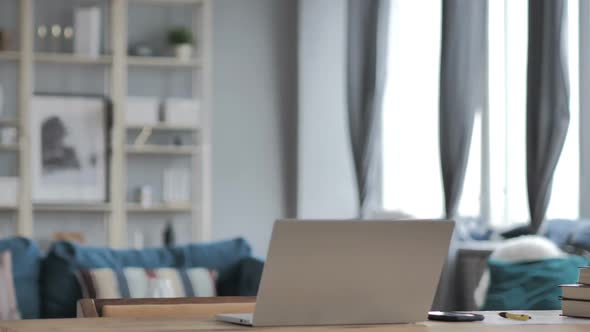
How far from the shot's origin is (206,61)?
762cm

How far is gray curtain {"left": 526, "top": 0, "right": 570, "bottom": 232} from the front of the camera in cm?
495

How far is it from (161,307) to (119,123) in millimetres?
4894

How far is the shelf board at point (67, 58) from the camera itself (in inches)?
290

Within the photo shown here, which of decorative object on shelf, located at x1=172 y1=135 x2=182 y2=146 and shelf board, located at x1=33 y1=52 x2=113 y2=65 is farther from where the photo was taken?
decorative object on shelf, located at x1=172 y1=135 x2=182 y2=146

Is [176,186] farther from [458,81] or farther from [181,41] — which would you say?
[458,81]

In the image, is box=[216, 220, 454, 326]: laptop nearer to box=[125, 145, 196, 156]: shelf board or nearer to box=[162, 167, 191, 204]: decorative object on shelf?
box=[125, 145, 196, 156]: shelf board

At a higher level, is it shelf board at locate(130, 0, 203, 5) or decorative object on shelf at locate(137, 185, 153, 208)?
shelf board at locate(130, 0, 203, 5)

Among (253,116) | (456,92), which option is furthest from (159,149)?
(456,92)

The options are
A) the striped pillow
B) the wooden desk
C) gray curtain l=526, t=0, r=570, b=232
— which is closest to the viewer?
the wooden desk

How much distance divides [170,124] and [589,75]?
320 cm

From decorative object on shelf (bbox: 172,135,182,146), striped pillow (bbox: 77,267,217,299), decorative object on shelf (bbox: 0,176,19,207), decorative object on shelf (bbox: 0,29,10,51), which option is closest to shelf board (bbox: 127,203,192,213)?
decorative object on shelf (bbox: 172,135,182,146)

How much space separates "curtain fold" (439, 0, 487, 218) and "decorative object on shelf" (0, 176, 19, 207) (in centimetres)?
315

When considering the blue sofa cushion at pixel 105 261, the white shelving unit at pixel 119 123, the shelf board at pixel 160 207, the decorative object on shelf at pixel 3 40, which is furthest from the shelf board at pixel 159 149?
the blue sofa cushion at pixel 105 261

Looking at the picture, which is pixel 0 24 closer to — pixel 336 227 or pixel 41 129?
pixel 41 129
